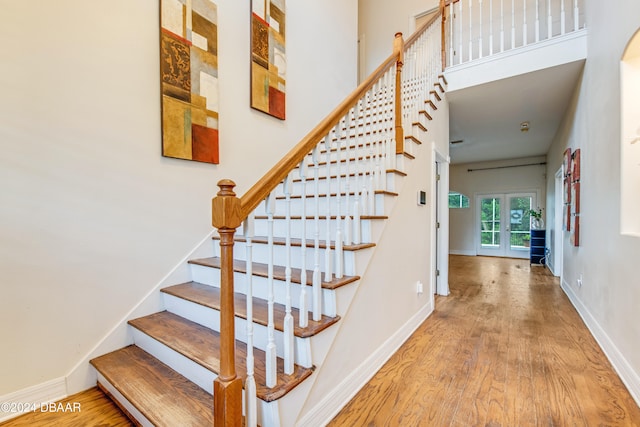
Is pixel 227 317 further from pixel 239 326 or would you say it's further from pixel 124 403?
pixel 124 403

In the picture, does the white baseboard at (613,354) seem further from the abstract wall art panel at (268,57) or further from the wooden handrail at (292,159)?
the abstract wall art panel at (268,57)

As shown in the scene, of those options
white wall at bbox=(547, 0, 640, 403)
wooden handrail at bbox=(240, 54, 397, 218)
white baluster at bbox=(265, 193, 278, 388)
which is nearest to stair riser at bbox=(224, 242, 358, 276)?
white baluster at bbox=(265, 193, 278, 388)

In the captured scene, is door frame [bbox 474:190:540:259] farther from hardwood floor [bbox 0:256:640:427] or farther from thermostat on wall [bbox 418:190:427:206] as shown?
thermostat on wall [bbox 418:190:427:206]

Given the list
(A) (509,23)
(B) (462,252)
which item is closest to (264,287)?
(A) (509,23)

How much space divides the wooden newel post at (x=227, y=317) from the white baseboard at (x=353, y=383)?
1.53ft

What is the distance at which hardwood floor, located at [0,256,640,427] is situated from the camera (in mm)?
1520

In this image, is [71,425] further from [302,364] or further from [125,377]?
[302,364]

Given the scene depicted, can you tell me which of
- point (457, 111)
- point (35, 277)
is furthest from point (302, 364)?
point (457, 111)

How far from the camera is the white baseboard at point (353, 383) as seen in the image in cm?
146

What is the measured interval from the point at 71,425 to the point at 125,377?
259 millimetres

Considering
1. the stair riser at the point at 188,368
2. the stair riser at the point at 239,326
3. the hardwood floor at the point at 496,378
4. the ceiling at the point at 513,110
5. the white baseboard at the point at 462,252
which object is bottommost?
the white baseboard at the point at 462,252

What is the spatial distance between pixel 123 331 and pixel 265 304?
99 cm

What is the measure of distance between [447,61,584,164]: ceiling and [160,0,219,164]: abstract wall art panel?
9.67ft

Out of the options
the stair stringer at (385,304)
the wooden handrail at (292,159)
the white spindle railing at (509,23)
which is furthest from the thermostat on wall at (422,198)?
the white spindle railing at (509,23)
